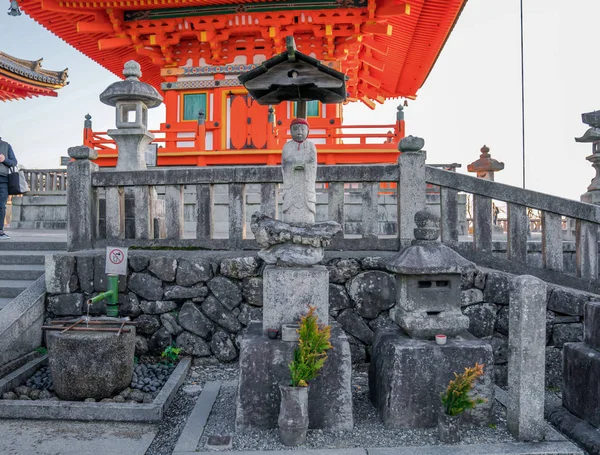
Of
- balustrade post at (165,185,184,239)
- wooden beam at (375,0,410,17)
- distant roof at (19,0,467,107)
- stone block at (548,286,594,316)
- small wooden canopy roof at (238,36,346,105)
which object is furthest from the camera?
distant roof at (19,0,467,107)

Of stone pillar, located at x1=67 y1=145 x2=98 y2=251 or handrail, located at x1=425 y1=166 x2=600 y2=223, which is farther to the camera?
stone pillar, located at x1=67 y1=145 x2=98 y2=251

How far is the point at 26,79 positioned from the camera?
1592 centimetres

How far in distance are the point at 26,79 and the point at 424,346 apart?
17514 millimetres

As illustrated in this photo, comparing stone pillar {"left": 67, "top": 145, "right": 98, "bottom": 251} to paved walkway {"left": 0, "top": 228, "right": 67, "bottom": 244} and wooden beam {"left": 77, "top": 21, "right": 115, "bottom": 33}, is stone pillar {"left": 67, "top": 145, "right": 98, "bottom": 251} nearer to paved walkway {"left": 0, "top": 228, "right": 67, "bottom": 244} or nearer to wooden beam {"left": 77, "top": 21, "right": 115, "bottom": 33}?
paved walkway {"left": 0, "top": 228, "right": 67, "bottom": 244}

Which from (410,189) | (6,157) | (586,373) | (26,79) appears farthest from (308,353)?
(26,79)

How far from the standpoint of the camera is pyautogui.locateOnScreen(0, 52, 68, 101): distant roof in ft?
50.2

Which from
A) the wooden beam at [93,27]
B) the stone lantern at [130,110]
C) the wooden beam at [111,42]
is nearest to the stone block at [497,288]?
the stone lantern at [130,110]

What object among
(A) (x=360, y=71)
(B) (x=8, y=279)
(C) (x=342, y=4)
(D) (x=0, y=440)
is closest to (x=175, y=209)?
(B) (x=8, y=279)

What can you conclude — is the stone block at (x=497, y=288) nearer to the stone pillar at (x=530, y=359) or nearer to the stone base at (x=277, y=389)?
the stone pillar at (x=530, y=359)

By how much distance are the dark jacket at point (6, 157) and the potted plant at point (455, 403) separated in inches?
291

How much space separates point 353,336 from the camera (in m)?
5.27

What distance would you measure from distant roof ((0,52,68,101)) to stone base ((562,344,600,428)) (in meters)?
17.6

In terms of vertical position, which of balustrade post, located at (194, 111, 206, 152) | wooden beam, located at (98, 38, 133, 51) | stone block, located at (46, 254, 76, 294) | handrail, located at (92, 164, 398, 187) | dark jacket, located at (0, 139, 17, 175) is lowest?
stone block, located at (46, 254, 76, 294)

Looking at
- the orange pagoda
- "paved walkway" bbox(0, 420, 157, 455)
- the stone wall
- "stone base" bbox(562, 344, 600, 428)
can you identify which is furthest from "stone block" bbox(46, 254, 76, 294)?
the orange pagoda
